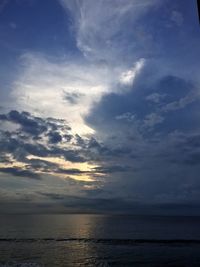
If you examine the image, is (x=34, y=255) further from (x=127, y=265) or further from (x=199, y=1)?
(x=199, y=1)

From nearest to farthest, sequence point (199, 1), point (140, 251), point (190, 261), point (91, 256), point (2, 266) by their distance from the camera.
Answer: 1. point (199, 1)
2. point (2, 266)
3. point (190, 261)
4. point (91, 256)
5. point (140, 251)

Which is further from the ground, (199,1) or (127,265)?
(199,1)

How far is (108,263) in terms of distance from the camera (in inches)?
1829

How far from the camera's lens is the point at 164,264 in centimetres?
4509

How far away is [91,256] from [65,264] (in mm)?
9437

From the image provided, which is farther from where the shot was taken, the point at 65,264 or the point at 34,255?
the point at 34,255

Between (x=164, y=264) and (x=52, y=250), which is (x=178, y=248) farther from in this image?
(x=52, y=250)

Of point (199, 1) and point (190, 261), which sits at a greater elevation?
point (199, 1)

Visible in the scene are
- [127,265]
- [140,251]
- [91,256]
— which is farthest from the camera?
[140,251]

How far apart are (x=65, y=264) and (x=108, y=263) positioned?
6541 mm

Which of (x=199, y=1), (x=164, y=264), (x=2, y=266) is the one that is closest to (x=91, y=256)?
(x=164, y=264)

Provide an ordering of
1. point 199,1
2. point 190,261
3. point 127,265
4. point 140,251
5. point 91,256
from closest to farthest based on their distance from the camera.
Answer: point 199,1
point 127,265
point 190,261
point 91,256
point 140,251

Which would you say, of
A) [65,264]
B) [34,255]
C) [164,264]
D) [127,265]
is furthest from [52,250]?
[164,264]

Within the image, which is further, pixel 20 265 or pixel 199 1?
pixel 20 265
